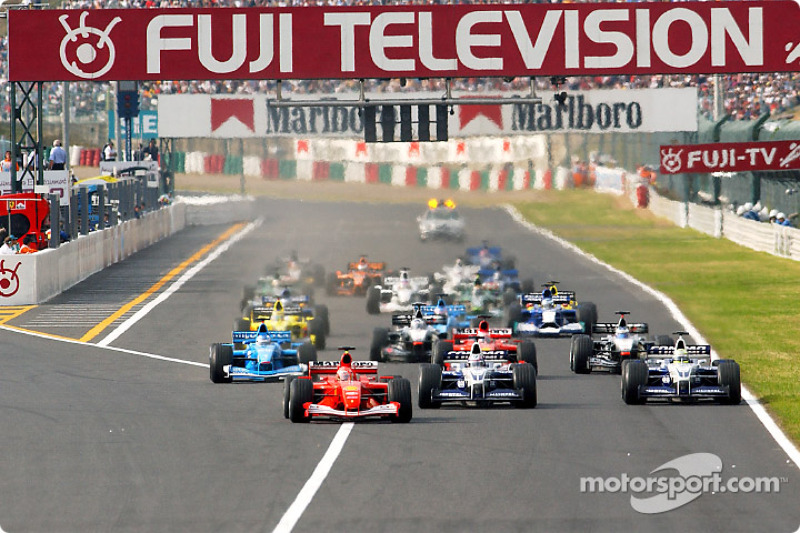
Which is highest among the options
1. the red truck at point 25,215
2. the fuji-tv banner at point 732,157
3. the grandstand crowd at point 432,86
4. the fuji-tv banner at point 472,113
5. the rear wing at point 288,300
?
the grandstand crowd at point 432,86

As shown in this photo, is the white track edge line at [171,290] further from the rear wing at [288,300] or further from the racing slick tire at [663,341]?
the racing slick tire at [663,341]

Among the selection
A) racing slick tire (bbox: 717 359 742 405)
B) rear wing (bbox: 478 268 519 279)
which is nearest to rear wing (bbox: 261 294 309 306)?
rear wing (bbox: 478 268 519 279)

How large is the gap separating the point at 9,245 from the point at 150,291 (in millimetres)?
3209

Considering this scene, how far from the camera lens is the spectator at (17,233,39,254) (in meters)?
32.2

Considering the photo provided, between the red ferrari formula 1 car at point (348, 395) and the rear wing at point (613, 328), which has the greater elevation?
the rear wing at point (613, 328)

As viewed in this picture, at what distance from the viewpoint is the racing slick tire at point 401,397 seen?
17188 mm

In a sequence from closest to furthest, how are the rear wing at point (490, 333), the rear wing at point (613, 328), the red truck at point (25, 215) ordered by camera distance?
the rear wing at point (490, 333), the rear wing at point (613, 328), the red truck at point (25, 215)

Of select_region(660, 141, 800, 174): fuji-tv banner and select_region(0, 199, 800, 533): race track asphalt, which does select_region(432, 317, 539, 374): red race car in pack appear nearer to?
select_region(0, 199, 800, 533): race track asphalt

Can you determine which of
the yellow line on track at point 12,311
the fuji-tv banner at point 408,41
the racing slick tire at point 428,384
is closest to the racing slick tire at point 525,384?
the racing slick tire at point 428,384

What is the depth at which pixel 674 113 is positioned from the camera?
5403 cm

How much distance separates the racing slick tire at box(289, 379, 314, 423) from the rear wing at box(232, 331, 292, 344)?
3.44 m

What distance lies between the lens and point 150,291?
3528 cm

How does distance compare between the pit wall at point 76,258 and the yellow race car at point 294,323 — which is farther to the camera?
the pit wall at point 76,258

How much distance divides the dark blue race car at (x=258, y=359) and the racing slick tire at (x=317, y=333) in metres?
3.15
